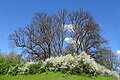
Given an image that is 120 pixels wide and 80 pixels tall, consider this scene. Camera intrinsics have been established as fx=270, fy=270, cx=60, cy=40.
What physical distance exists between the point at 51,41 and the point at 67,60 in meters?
35.2

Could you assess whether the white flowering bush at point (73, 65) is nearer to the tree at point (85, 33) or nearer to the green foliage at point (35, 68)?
the green foliage at point (35, 68)

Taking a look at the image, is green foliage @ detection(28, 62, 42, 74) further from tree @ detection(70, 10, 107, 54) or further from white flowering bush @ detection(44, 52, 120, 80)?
tree @ detection(70, 10, 107, 54)

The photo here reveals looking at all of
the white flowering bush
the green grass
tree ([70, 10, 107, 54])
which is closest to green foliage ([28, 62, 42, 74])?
the white flowering bush

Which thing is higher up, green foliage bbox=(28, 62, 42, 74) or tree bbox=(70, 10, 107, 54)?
tree bbox=(70, 10, 107, 54)

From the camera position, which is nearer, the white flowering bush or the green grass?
the green grass

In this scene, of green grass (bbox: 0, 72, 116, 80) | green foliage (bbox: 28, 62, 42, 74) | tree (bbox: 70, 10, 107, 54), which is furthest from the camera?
tree (bbox: 70, 10, 107, 54)

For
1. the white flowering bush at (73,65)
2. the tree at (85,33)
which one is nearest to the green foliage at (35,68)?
the white flowering bush at (73,65)

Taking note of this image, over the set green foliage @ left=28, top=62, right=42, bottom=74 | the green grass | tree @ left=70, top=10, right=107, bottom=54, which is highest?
tree @ left=70, top=10, right=107, bottom=54

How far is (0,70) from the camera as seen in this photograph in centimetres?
1709

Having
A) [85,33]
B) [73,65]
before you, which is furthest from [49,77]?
[85,33]

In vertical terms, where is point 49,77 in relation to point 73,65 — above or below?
below

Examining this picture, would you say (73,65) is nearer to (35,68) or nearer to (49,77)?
(49,77)

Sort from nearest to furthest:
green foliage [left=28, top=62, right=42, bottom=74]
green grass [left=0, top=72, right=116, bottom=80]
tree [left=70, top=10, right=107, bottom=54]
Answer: green grass [left=0, top=72, right=116, bottom=80]
green foliage [left=28, top=62, right=42, bottom=74]
tree [left=70, top=10, right=107, bottom=54]

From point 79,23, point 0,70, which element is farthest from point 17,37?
point 0,70
